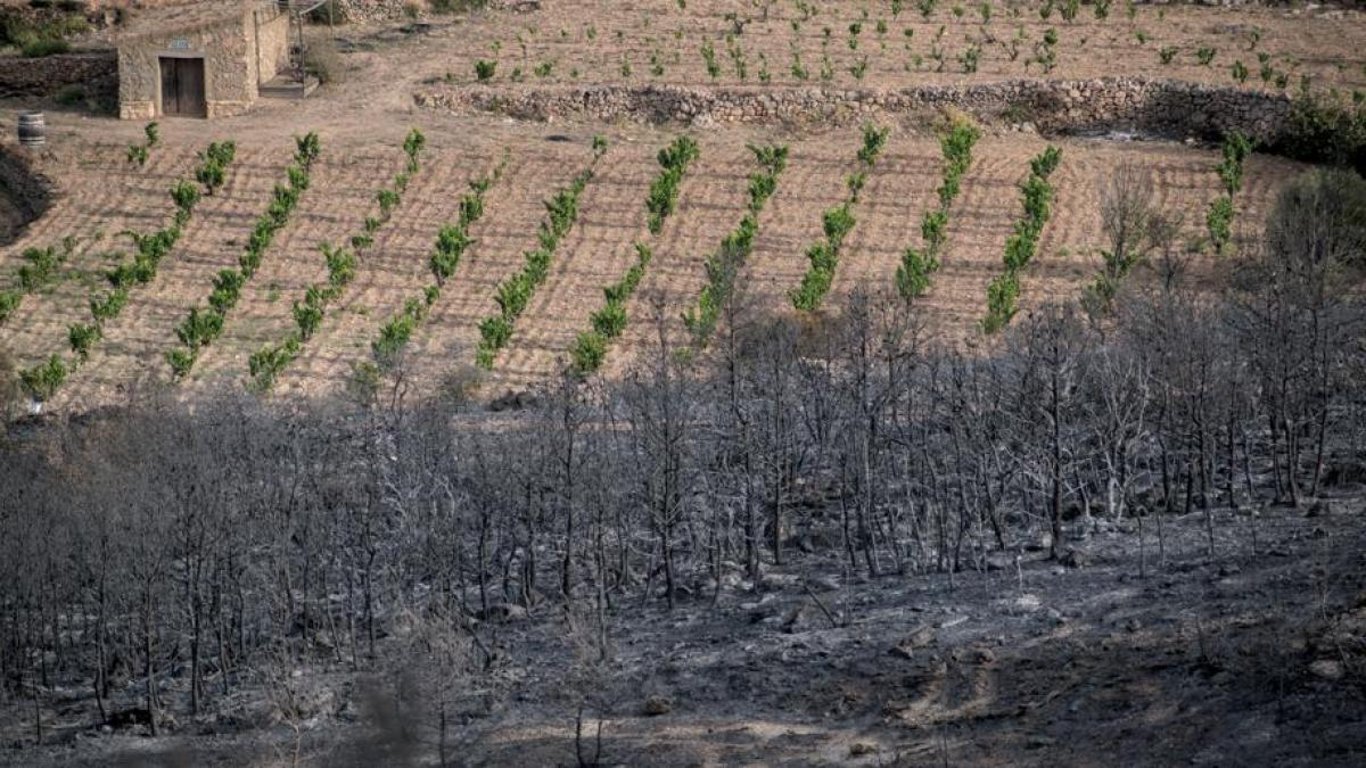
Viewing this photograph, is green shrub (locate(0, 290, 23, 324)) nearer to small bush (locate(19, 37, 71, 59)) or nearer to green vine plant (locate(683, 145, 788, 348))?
green vine plant (locate(683, 145, 788, 348))

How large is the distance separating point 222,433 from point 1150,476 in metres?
10.9

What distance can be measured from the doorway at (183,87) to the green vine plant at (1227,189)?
1973 centimetres

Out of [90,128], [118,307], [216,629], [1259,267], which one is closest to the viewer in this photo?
[216,629]

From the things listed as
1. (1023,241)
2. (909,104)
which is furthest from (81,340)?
(909,104)

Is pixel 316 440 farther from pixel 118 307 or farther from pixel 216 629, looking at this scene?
pixel 118 307

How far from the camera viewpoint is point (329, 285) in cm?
3916

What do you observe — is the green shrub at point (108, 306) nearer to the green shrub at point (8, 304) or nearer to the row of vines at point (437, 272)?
the green shrub at point (8, 304)

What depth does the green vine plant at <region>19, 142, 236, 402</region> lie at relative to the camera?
34.7 meters

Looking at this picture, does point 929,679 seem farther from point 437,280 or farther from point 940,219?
point 940,219

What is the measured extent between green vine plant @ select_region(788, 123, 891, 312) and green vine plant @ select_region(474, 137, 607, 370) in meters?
4.29

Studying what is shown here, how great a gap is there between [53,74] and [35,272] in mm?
10865

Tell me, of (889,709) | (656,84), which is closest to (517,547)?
(889,709)

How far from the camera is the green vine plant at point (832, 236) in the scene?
1463 inches

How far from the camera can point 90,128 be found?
150ft
